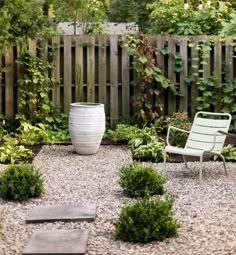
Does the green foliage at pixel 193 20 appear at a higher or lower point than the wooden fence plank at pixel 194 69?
higher


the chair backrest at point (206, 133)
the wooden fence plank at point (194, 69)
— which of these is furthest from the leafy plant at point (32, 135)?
the chair backrest at point (206, 133)

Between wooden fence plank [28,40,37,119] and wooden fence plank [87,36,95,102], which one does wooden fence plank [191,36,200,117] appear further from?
wooden fence plank [28,40,37,119]

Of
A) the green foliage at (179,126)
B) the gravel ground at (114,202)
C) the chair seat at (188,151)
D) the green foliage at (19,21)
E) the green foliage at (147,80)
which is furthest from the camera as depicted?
the green foliage at (147,80)

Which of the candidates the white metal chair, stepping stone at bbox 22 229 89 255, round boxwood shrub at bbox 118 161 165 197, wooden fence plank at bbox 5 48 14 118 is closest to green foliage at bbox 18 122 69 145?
wooden fence plank at bbox 5 48 14 118

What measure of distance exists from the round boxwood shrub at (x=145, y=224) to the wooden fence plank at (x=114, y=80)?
239 inches

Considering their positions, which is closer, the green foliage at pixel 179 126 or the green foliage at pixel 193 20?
the green foliage at pixel 179 126

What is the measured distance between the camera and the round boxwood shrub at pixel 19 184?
5.99 metres

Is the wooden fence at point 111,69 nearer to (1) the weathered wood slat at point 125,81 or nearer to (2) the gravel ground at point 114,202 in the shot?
(1) the weathered wood slat at point 125,81

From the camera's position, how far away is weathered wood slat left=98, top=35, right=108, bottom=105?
10.7m

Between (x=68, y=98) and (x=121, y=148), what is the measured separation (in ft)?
5.76

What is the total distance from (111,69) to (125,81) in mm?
320

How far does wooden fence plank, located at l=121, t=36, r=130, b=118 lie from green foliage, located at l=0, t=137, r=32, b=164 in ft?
8.20

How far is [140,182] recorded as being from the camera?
6148 millimetres

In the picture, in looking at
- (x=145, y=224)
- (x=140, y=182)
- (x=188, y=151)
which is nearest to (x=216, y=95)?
(x=188, y=151)
